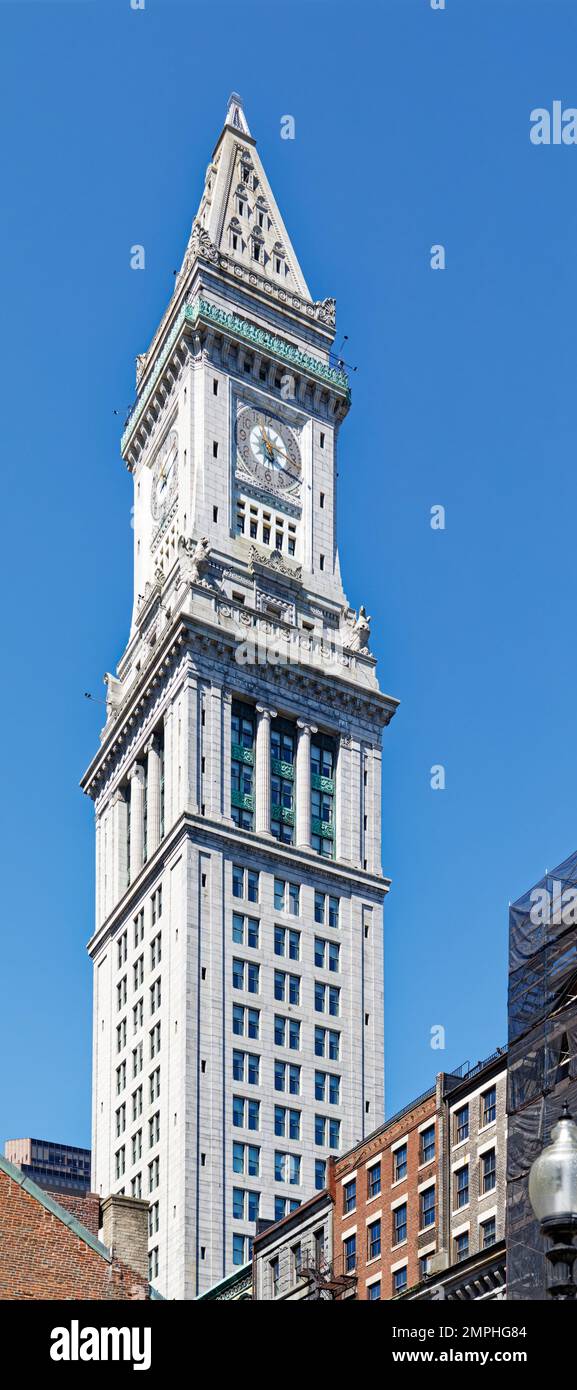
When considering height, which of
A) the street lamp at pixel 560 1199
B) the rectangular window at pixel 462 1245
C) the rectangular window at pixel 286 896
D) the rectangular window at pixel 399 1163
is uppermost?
the rectangular window at pixel 286 896

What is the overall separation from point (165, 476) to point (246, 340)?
1105 centimetres

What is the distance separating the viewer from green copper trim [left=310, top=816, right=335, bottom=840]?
13475cm

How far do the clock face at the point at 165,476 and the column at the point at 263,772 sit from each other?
811 inches

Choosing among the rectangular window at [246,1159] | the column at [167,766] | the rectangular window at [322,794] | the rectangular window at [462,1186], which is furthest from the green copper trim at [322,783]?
the rectangular window at [462,1186]

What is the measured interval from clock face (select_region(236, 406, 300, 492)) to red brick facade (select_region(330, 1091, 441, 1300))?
204 ft

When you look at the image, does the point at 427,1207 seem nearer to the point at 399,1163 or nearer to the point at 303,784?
the point at 399,1163

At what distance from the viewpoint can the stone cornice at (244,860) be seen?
416ft

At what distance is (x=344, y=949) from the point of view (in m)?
131

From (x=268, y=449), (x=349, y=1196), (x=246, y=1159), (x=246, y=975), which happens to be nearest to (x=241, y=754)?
(x=246, y=975)

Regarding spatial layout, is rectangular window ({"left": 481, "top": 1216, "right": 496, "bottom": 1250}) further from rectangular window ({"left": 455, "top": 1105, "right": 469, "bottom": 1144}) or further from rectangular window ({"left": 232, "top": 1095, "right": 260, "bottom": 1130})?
rectangular window ({"left": 232, "top": 1095, "right": 260, "bottom": 1130})

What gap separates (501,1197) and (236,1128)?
4328 cm

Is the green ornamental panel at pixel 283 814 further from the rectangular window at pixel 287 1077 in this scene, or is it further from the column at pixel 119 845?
the rectangular window at pixel 287 1077

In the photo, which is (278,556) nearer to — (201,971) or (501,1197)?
(201,971)

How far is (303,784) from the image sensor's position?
13438 centimetres
